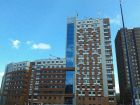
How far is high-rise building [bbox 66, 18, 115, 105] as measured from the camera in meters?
106

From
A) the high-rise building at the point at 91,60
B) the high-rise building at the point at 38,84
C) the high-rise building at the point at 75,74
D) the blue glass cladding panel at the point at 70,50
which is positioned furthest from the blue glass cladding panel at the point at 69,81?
the blue glass cladding panel at the point at 70,50

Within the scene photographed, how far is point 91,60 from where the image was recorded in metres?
114

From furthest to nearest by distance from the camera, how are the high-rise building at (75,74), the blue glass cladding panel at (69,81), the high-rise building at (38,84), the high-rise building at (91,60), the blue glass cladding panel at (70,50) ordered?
the blue glass cladding panel at (70,50) → the high-rise building at (38,84) → the blue glass cladding panel at (69,81) → the high-rise building at (75,74) → the high-rise building at (91,60)

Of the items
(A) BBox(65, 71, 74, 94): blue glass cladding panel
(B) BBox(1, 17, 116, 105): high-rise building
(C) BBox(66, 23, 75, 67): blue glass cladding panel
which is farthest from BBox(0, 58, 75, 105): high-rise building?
(C) BBox(66, 23, 75, 67): blue glass cladding panel

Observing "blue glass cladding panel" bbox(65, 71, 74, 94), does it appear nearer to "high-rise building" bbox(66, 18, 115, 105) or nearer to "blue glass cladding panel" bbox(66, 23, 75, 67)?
"high-rise building" bbox(66, 18, 115, 105)

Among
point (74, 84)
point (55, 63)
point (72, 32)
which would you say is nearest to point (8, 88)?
point (55, 63)

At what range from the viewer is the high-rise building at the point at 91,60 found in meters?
106

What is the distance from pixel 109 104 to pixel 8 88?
75.3 metres

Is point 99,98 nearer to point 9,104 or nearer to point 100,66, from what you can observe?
point 100,66

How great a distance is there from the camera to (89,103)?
105m

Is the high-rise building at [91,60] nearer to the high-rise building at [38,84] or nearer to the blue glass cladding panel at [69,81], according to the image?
the blue glass cladding panel at [69,81]

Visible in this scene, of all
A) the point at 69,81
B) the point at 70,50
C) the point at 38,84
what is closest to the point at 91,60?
the point at 70,50

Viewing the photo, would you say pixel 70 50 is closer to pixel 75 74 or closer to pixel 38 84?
pixel 75 74

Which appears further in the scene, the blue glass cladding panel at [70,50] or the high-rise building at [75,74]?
the blue glass cladding panel at [70,50]
